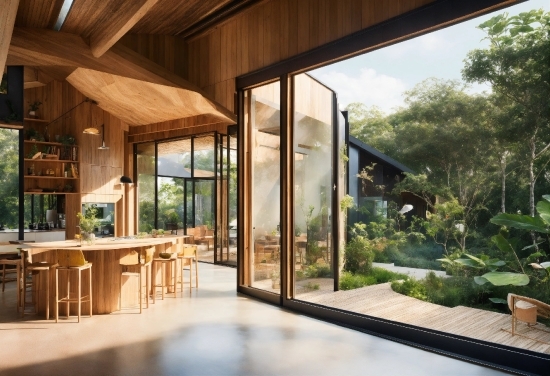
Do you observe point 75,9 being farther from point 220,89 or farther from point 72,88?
point 72,88

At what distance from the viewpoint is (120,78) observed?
26.4 feet

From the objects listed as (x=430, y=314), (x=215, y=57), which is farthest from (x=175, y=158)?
(x=430, y=314)

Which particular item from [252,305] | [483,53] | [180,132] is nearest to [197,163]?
[180,132]

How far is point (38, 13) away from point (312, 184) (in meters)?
4.50

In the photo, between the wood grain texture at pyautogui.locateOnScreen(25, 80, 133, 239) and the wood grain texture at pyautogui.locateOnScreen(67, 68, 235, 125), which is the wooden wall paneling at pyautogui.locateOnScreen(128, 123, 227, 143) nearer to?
the wood grain texture at pyautogui.locateOnScreen(67, 68, 235, 125)

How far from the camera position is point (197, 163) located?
11289 millimetres

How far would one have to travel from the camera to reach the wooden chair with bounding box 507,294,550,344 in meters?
4.33

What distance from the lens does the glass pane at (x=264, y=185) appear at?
6.98 metres

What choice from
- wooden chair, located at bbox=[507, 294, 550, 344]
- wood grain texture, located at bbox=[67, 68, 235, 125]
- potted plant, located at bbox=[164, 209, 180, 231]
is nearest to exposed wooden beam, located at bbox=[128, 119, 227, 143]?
wood grain texture, located at bbox=[67, 68, 235, 125]

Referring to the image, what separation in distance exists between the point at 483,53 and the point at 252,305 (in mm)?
4382

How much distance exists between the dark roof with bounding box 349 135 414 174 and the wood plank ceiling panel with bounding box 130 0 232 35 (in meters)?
2.98

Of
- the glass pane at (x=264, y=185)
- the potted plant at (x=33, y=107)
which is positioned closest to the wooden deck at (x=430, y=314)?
the glass pane at (x=264, y=185)

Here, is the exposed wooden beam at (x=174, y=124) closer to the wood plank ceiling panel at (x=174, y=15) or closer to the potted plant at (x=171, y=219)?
the potted plant at (x=171, y=219)

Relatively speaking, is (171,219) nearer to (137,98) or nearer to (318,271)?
(137,98)
